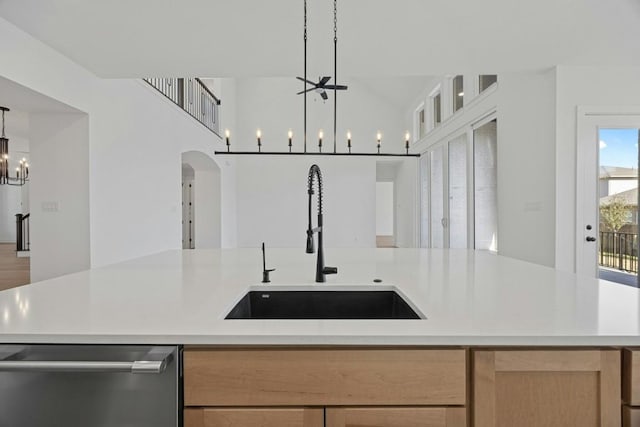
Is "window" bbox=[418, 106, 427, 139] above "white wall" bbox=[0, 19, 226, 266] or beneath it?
above

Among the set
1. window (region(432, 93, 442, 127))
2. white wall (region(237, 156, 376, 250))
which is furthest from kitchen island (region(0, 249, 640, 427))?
white wall (region(237, 156, 376, 250))

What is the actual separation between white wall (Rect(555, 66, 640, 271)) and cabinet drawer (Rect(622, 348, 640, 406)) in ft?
10.4

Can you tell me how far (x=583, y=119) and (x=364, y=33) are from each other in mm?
2375

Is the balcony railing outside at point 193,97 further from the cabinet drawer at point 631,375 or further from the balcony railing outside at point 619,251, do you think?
the balcony railing outside at point 619,251

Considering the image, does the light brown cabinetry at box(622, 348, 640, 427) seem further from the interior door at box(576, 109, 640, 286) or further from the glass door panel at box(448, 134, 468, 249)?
the glass door panel at box(448, 134, 468, 249)

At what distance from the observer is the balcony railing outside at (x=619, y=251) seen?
136 inches

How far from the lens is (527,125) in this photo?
3971mm

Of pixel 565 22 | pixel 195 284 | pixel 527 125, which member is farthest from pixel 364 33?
pixel 195 284

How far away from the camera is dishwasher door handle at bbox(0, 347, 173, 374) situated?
2.60 ft

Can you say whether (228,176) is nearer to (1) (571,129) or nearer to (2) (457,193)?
(2) (457,193)

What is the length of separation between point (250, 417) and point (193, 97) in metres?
7.45

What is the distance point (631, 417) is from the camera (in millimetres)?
822

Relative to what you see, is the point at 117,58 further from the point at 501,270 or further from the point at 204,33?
the point at 501,270

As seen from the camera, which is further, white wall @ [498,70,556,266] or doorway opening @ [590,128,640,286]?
white wall @ [498,70,556,266]
